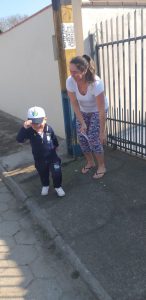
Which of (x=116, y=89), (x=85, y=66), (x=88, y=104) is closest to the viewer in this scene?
(x=85, y=66)

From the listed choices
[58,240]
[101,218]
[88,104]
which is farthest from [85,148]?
[58,240]

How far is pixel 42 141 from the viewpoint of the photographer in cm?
393

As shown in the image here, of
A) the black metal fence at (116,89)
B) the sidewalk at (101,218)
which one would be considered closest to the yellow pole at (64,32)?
the black metal fence at (116,89)

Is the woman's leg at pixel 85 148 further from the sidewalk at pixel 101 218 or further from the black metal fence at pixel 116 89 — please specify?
the black metal fence at pixel 116 89

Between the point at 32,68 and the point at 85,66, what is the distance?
3474mm

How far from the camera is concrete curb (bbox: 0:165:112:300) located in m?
2.66

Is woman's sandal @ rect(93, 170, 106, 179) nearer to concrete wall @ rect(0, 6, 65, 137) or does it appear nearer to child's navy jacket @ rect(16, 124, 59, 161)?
child's navy jacket @ rect(16, 124, 59, 161)

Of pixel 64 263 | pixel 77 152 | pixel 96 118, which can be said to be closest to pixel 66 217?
pixel 64 263

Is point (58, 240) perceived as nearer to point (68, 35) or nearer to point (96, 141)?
point (96, 141)

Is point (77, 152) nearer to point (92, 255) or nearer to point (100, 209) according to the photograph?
point (100, 209)

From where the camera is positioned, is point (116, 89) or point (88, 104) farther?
point (116, 89)

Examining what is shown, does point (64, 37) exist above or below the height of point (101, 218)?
above

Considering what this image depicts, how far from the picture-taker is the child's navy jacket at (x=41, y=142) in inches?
152

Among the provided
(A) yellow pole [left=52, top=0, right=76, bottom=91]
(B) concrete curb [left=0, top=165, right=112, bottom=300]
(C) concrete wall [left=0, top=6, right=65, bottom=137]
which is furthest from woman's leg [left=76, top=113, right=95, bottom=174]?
(C) concrete wall [left=0, top=6, right=65, bottom=137]
